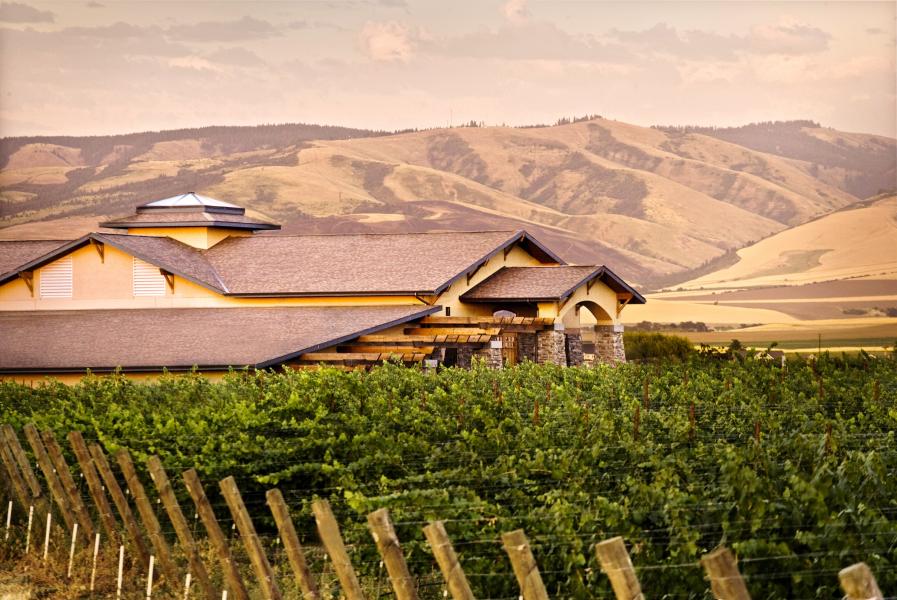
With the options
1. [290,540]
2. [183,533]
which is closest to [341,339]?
[183,533]

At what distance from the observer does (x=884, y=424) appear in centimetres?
2067

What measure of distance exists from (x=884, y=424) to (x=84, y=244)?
29.8 m

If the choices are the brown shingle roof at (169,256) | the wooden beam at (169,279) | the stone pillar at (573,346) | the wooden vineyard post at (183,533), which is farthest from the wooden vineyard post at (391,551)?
the stone pillar at (573,346)

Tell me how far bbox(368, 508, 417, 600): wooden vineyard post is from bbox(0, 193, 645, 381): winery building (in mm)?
25137

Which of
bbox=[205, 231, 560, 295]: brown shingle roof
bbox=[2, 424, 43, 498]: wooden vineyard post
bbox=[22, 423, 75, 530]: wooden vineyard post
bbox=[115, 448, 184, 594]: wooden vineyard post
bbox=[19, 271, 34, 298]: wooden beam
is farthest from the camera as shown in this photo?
bbox=[19, 271, 34, 298]: wooden beam

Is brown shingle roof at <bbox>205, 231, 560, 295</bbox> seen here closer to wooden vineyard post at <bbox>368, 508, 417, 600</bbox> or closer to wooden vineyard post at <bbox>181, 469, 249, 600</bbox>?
wooden vineyard post at <bbox>181, 469, 249, 600</bbox>

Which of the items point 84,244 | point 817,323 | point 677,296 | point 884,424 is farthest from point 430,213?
point 884,424

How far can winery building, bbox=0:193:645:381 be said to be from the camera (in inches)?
1505

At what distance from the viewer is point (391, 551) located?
11.0 m

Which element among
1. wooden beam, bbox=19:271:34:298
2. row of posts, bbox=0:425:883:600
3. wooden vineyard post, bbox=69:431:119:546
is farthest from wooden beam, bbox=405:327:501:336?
wooden vineyard post, bbox=69:431:119:546

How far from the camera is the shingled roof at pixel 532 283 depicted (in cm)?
4475

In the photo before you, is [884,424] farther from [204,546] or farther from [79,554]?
[79,554]

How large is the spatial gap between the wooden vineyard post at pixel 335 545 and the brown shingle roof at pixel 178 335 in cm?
2457

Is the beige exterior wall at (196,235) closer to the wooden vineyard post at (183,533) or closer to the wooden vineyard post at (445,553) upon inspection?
the wooden vineyard post at (183,533)
